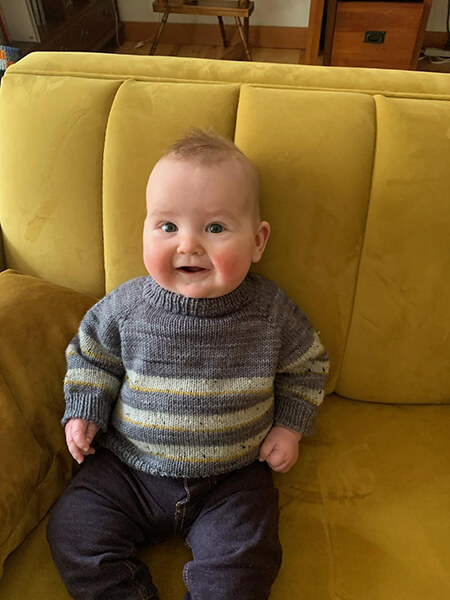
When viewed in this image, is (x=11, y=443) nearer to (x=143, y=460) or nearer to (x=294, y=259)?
(x=143, y=460)

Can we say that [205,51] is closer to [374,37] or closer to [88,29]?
[88,29]

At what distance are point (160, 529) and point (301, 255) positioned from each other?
53cm

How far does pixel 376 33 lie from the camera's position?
2.61 m

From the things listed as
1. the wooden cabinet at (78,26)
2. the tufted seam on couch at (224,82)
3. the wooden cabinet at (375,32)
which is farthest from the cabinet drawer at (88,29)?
the tufted seam on couch at (224,82)

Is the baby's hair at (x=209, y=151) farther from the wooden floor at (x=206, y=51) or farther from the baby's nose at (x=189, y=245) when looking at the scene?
the wooden floor at (x=206, y=51)

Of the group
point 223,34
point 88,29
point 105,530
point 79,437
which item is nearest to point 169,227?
point 79,437

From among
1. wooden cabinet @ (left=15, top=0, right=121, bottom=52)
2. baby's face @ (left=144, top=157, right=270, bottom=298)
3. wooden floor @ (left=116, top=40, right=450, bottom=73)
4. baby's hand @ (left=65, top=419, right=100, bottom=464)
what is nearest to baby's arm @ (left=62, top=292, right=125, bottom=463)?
baby's hand @ (left=65, top=419, right=100, bottom=464)

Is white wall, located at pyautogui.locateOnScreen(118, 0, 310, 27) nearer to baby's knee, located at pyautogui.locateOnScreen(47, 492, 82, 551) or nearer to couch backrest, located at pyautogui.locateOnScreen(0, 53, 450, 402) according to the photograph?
couch backrest, located at pyautogui.locateOnScreen(0, 53, 450, 402)

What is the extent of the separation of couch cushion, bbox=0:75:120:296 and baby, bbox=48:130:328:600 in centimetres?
16

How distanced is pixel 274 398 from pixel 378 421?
26 centimetres

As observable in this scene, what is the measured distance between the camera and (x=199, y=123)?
93cm

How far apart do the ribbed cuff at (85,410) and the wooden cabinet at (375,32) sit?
2438mm

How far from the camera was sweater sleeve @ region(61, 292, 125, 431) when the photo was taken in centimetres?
88

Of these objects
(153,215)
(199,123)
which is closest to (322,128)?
(199,123)
